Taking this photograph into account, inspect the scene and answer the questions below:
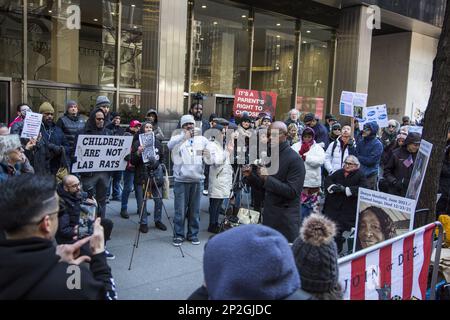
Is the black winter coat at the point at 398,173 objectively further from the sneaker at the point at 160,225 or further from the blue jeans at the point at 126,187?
the blue jeans at the point at 126,187

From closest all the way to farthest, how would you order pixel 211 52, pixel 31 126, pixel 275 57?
1. pixel 31 126
2. pixel 211 52
3. pixel 275 57

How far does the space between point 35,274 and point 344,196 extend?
457 cm

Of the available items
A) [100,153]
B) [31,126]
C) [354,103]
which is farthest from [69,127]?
[354,103]

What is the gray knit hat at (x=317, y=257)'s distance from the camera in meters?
1.98

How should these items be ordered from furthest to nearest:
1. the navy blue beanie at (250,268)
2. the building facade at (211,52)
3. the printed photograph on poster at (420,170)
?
the building facade at (211,52) < the printed photograph on poster at (420,170) < the navy blue beanie at (250,268)

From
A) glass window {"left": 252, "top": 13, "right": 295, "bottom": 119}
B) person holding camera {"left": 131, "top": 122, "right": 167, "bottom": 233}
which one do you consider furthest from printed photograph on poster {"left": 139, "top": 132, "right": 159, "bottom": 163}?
glass window {"left": 252, "top": 13, "right": 295, "bottom": 119}

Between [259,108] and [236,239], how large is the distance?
876 cm

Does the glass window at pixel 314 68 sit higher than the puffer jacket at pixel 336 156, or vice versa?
the glass window at pixel 314 68

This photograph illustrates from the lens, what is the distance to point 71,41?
12.0 meters

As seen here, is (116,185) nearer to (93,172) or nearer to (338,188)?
(93,172)

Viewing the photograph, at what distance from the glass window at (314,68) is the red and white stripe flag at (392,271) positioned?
45.7 feet

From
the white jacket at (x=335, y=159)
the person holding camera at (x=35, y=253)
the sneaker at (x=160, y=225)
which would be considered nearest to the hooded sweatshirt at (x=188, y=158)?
the sneaker at (x=160, y=225)

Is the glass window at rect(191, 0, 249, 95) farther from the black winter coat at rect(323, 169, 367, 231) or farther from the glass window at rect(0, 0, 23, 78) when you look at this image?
the black winter coat at rect(323, 169, 367, 231)

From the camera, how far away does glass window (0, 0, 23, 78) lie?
1062 centimetres
